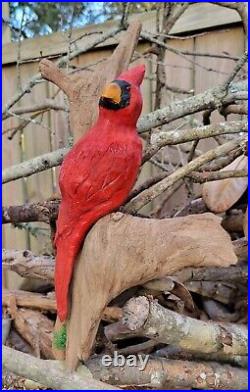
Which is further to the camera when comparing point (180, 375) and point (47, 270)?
point (47, 270)

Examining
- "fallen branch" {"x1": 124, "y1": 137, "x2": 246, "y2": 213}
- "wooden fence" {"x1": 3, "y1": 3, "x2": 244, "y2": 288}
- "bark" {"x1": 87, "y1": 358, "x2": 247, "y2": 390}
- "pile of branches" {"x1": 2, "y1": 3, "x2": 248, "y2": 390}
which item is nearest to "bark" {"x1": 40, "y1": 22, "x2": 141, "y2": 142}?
"pile of branches" {"x1": 2, "y1": 3, "x2": 248, "y2": 390}

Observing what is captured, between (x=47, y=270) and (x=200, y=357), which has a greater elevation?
(x=47, y=270)

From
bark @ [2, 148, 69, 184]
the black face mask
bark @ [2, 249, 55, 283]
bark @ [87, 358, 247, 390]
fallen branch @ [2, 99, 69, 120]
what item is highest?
fallen branch @ [2, 99, 69, 120]

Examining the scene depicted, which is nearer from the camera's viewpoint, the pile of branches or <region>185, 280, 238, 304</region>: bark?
the pile of branches

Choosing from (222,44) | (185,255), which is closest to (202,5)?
(222,44)

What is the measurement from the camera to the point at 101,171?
0.51 metres

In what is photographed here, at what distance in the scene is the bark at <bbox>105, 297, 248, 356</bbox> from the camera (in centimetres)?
56

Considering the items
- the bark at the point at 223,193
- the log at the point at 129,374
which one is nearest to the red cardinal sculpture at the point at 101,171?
the log at the point at 129,374

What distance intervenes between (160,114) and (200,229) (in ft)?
0.85

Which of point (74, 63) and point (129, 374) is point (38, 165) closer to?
point (129, 374)

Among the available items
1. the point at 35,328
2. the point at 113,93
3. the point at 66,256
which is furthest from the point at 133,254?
the point at 35,328

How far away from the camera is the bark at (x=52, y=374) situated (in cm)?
55

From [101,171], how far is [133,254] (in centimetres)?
10

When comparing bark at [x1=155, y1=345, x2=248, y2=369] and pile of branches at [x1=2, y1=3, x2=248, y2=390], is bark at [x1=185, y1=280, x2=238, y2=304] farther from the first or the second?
bark at [x1=155, y1=345, x2=248, y2=369]
